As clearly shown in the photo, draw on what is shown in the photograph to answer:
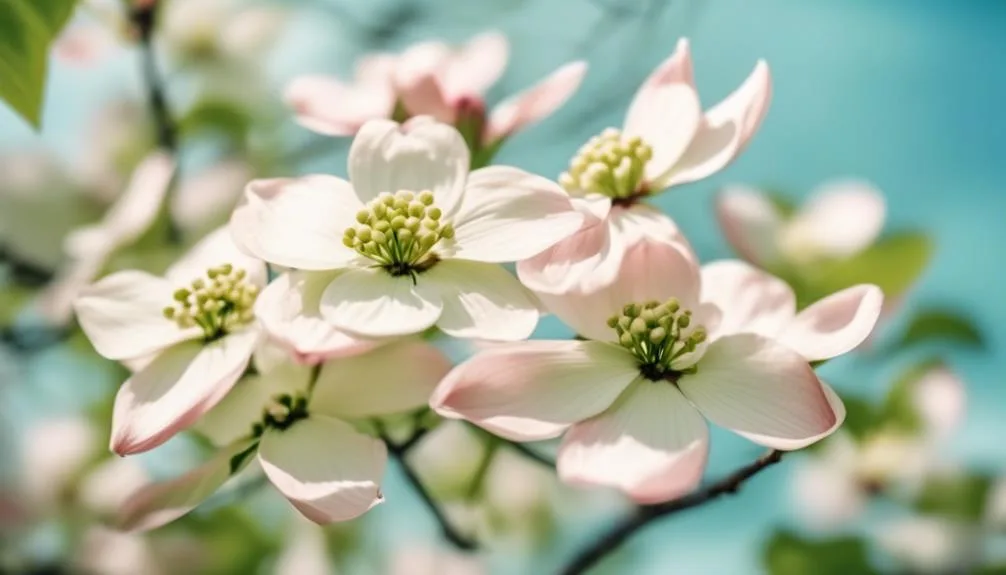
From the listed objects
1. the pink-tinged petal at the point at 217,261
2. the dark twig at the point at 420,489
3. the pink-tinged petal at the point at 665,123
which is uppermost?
the pink-tinged petal at the point at 665,123

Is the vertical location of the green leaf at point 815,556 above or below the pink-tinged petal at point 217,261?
below

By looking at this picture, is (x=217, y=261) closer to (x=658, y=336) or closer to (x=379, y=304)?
(x=379, y=304)

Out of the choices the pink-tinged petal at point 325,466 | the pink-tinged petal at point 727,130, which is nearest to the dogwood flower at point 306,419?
the pink-tinged petal at point 325,466

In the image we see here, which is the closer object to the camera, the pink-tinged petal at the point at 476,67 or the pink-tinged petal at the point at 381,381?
the pink-tinged petal at the point at 381,381

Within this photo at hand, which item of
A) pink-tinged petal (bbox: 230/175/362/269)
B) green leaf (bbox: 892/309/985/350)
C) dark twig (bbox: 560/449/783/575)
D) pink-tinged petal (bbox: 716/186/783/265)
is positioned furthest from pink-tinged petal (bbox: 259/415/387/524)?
green leaf (bbox: 892/309/985/350)

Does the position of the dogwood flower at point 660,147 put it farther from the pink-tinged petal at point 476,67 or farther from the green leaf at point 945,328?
the green leaf at point 945,328

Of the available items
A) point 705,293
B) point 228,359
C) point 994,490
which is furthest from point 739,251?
point 994,490

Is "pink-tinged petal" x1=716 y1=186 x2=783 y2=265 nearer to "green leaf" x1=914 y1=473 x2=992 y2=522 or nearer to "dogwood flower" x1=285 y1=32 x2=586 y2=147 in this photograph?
"dogwood flower" x1=285 y1=32 x2=586 y2=147

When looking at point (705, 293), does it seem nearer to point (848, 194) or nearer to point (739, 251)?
point (739, 251)
